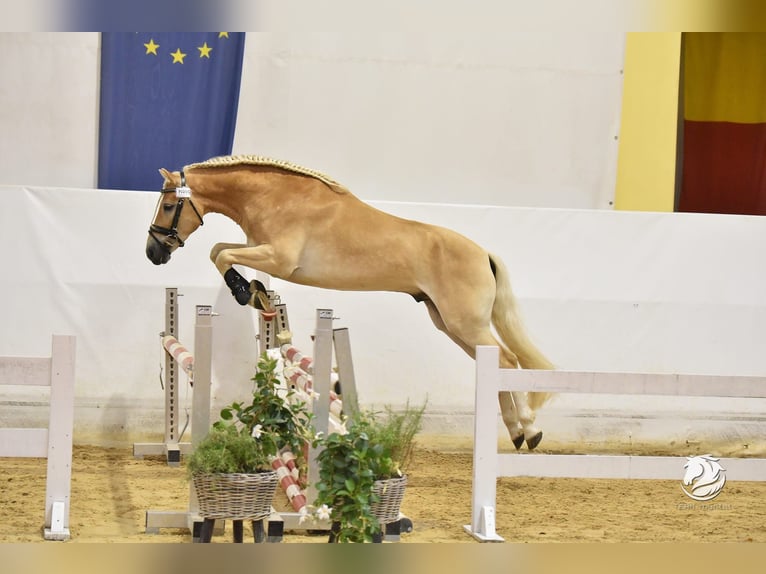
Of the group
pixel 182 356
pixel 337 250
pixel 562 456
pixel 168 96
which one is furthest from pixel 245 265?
pixel 562 456

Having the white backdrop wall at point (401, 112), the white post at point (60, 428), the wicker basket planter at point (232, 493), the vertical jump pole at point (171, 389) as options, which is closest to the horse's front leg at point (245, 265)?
the vertical jump pole at point (171, 389)

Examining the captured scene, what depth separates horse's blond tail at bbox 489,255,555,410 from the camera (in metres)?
4.48

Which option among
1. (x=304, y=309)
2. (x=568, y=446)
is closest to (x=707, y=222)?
(x=568, y=446)

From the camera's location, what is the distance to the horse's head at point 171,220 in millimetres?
4070

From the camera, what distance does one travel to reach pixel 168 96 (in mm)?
4688

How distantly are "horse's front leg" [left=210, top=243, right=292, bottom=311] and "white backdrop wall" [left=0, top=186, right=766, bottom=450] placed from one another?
855 mm

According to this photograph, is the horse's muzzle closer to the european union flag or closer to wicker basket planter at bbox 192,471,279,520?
the european union flag

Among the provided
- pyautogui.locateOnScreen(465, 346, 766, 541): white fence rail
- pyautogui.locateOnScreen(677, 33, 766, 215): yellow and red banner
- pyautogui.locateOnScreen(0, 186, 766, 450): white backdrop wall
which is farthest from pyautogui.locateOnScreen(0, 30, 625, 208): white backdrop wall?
pyautogui.locateOnScreen(465, 346, 766, 541): white fence rail

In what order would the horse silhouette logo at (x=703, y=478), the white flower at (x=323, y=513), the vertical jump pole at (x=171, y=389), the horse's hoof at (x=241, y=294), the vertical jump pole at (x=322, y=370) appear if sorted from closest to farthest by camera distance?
1. the white flower at (x=323, y=513)
2. the vertical jump pole at (x=322, y=370)
3. the horse silhouette logo at (x=703, y=478)
4. the horse's hoof at (x=241, y=294)
5. the vertical jump pole at (x=171, y=389)

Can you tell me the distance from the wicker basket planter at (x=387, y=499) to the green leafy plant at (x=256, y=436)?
10.4 inches

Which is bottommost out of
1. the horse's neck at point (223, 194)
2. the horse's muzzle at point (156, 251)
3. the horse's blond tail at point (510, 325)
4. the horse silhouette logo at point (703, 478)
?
the horse silhouette logo at point (703, 478)

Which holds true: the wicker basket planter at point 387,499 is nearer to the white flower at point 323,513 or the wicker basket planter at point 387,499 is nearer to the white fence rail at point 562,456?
the white flower at point 323,513

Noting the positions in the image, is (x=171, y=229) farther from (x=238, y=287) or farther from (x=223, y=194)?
(x=238, y=287)

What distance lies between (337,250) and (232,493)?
1.67 m
